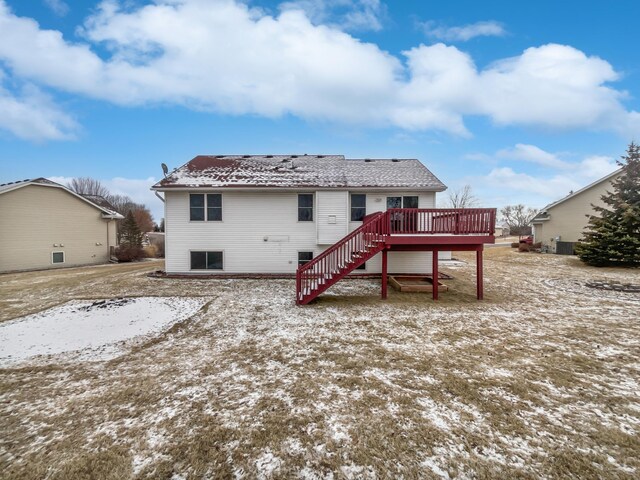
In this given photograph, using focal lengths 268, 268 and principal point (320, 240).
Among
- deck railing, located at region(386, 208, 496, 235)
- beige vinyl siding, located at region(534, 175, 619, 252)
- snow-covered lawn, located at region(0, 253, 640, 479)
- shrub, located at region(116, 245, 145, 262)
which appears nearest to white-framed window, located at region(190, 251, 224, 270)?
snow-covered lawn, located at region(0, 253, 640, 479)

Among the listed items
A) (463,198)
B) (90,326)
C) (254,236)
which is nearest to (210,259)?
(254,236)

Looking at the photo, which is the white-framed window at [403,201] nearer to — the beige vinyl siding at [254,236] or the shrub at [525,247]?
the beige vinyl siding at [254,236]

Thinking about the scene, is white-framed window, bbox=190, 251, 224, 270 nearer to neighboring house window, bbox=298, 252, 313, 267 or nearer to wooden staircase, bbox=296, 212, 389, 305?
neighboring house window, bbox=298, 252, 313, 267

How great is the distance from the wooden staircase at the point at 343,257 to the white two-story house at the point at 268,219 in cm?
302

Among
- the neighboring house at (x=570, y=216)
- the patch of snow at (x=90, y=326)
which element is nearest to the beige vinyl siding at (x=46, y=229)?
the patch of snow at (x=90, y=326)

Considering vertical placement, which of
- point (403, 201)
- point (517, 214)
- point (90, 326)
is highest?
point (517, 214)

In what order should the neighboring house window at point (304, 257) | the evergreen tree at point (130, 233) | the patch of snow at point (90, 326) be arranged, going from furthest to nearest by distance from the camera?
1. the evergreen tree at point (130, 233)
2. the neighboring house window at point (304, 257)
3. the patch of snow at point (90, 326)

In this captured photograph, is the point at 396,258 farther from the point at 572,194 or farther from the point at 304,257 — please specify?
the point at 572,194

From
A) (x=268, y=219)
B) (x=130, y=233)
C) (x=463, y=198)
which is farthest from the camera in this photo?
(x=463, y=198)

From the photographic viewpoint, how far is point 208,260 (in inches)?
501

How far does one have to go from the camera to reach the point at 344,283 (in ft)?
37.7

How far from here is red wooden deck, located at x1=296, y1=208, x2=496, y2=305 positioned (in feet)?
28.4

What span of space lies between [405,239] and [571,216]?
23.2 m

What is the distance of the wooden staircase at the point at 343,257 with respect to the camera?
850 centimetres
